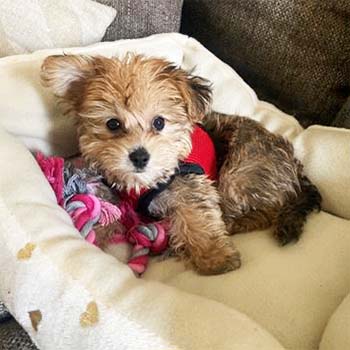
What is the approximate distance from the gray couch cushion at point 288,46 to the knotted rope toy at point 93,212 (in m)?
0.69

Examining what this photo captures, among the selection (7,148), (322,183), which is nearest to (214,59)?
(322,183)

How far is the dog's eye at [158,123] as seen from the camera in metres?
1.42

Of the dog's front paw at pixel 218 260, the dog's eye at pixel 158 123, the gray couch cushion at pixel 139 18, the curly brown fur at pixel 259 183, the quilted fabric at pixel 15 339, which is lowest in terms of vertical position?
the quilted fabric at pixel 15 339

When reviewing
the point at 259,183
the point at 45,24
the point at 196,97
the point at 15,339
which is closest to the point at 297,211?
the point at 259,183

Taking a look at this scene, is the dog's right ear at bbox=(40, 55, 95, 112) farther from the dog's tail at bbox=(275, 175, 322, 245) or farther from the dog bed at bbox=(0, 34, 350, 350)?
the dog's tail at bbox=(275, 175, 322, 245)

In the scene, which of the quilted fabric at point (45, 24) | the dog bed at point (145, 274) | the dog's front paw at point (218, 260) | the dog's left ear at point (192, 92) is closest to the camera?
the dog bed at point (145, 274)

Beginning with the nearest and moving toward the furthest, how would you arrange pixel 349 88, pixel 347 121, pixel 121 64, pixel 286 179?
1. pixel 121 64
2. pixel 286 179
3. pixel 347 121
4. pixel 349 88

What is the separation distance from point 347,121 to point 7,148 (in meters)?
0.95

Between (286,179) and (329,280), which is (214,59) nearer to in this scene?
(286,179)

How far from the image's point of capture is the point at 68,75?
1436 mm

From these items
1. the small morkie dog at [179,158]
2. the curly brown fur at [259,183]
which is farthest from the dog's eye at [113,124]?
the curly brown fur at [259,183]

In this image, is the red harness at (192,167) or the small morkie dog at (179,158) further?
the red harness at (192,167)

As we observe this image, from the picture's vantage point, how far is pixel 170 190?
4.97 ft

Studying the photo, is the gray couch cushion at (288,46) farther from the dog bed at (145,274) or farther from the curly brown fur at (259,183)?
the curly brown fur at (259,183)
